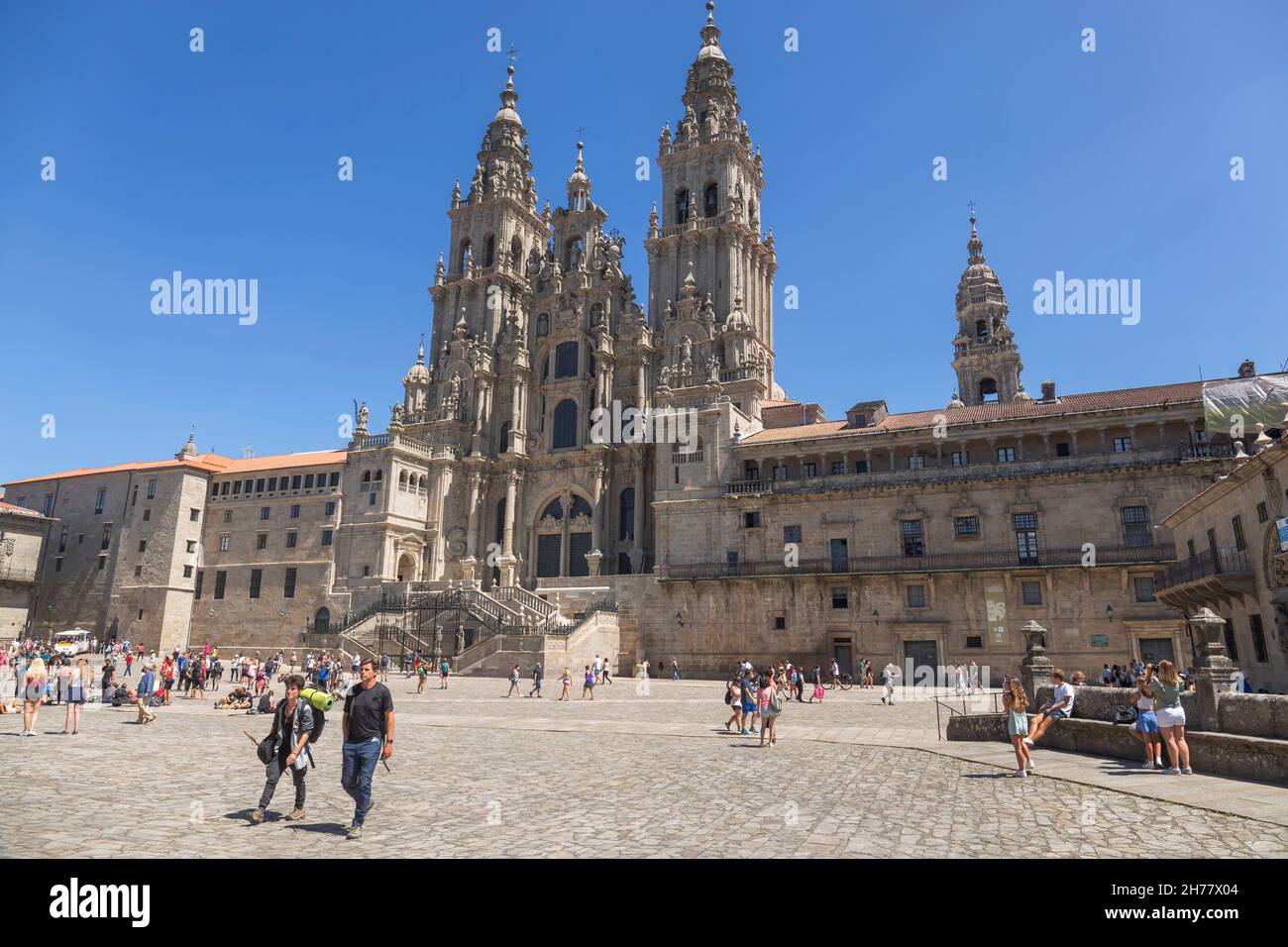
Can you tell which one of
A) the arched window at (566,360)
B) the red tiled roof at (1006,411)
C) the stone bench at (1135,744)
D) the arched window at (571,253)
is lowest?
the stone bench at (1135,744)

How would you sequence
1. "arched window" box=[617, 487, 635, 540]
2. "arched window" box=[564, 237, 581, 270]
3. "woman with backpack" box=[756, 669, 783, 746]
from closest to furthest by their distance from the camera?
1. "woman with backpack" box=[756, 669, 783, 746]
2. "arched window" box=[617, 487, 635, 540]
3. "arched window" box=[564, 237, 581, 270]

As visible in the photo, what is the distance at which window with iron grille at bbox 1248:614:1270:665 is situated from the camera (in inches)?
892

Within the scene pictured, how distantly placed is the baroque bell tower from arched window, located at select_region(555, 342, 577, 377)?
6977 millimetres

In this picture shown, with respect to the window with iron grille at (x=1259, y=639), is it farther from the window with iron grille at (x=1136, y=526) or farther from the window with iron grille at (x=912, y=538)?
the window with iron grille at (x=912, y=538)

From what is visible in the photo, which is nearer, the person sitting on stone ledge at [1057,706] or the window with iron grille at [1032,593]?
the person sitting on stone ledge at [1057,706]

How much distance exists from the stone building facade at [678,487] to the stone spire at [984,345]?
253 millimetres

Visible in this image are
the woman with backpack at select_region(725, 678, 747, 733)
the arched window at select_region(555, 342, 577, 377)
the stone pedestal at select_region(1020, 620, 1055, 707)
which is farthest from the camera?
the arched window at select_region(555, 342, 577, 377)

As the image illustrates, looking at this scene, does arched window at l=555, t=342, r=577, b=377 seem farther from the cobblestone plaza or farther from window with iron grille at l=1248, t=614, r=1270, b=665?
window with iron grille at l=1248, t=614, r=1270, b=665

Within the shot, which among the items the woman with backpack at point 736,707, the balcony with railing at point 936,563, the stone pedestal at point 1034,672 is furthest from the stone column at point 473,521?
the stone pedestal at point 1034,672

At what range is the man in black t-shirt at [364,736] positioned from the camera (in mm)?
8281

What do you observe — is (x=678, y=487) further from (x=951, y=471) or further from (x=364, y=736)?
(x=364, y=736)

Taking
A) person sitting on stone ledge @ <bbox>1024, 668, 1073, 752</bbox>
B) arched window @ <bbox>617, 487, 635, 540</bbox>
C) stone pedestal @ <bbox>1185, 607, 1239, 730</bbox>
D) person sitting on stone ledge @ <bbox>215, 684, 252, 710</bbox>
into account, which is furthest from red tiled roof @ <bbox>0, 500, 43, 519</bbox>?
stone pedestal @ <bbox>1185, 607, 1239, 730</bbox>

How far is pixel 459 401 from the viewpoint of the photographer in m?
60.1
